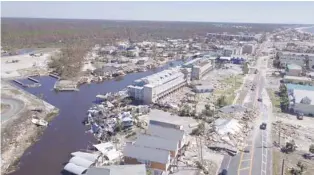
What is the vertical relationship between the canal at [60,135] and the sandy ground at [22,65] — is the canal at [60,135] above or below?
below

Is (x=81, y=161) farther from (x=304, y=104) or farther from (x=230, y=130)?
(x=304, y=104)

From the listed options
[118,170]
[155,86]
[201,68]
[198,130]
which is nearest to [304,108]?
[198,130]

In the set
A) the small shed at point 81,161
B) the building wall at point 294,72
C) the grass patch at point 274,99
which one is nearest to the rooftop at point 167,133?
the small shed at point 81,161

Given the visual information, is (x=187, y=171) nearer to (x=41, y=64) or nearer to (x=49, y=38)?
(x=41, y=64)

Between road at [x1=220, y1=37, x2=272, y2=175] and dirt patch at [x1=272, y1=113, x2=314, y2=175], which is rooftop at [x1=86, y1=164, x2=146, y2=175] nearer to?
road at [x1=220, y1=37, x2=272, y2=175]

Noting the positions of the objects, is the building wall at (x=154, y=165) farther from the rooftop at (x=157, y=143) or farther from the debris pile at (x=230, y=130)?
the debris pile at (x=230, y=130)

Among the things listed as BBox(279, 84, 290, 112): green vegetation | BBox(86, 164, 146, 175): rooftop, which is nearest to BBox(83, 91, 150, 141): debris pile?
BBox(86, 164, 146, 175): rooftop
